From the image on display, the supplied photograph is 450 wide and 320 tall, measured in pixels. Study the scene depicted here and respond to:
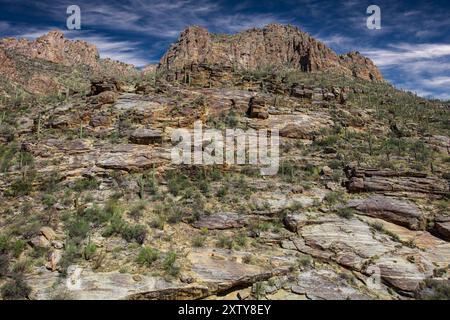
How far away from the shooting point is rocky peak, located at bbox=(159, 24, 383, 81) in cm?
6406

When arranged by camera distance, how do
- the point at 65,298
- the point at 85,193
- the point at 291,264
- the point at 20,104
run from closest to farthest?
the point at 65,298 < the point at 291,264 < the point at 85,193 < the point at 20,104

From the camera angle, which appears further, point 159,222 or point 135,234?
point 159,222

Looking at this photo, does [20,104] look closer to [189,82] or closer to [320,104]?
[189,82]

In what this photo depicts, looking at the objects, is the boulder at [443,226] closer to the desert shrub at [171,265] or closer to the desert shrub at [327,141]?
the desert shrub at [327,141]

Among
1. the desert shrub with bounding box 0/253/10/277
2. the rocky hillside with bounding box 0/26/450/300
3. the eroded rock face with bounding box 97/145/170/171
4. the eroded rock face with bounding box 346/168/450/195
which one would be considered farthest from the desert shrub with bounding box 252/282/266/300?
the eroded rock face with bounding box 97/145/170/171

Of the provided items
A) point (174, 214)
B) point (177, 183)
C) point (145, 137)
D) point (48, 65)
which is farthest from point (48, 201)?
point (48, 65)

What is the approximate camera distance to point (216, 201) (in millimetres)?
14750

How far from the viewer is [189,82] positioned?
24.7m

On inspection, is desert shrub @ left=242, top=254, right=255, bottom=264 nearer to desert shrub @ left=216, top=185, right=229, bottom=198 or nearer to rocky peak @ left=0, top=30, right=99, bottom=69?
desert shrub @ left=216, top=185, right=229, bottom=198

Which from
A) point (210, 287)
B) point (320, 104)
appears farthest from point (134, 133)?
point (320, 104)

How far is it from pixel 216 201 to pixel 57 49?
8695 cm

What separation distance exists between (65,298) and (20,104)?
68.7 feet

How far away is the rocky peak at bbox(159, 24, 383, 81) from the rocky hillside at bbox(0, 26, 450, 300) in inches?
1638

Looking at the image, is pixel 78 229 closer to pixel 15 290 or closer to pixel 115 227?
pixel 115 227
